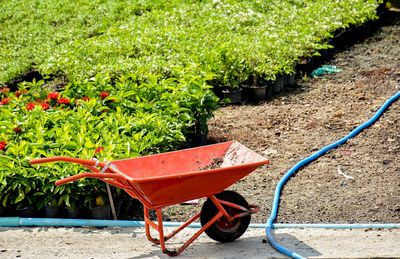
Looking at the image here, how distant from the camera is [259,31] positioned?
12.2 meters

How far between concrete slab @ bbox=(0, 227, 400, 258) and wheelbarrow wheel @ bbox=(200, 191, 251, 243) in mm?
79

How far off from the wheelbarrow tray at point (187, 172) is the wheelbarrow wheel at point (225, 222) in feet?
0.52

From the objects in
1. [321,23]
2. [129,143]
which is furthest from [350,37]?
[129,143]

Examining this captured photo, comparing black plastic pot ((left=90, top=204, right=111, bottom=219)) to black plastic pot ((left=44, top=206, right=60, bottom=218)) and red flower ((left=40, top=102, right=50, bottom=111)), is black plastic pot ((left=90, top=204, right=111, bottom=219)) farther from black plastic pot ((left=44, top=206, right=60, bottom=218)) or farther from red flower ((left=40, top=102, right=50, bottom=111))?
red flower ((left=40, top=102, right=50, bottom=111))

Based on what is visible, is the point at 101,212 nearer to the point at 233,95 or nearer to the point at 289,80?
the point at 233,95

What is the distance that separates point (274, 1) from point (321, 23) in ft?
5.74

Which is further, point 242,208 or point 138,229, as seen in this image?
point 138,229

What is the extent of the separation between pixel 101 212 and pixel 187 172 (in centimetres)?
123

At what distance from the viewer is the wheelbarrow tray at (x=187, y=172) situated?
19.0 ft

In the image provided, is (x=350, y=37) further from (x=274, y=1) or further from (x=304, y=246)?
(x=304, y=246)

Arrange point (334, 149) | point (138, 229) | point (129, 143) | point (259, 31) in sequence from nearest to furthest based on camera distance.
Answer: point (138, 229), point (129, 143), point (334, 149), point (259, 31)

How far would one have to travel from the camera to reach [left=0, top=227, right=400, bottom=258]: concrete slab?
6.04 m

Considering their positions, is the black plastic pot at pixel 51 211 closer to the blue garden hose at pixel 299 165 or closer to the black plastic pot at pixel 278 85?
the blue garden hose at pixel 299 165

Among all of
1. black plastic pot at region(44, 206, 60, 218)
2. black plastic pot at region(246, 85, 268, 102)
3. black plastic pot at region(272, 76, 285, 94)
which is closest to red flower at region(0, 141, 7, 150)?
black plastic pot at region(44, 206, 60, 218)
